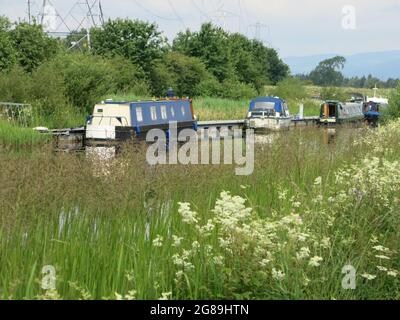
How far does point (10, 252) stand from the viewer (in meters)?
4.80

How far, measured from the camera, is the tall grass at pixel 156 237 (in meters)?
4.43

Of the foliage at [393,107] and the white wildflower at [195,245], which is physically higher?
the foliage at [393,107]

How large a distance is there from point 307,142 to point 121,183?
5567 mm

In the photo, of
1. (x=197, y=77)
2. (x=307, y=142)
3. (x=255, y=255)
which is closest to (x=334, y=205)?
(x=255, y=255)

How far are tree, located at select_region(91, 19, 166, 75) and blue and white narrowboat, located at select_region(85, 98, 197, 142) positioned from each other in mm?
14122

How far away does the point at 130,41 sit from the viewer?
33.9m

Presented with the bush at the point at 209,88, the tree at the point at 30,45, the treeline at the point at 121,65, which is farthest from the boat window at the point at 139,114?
the bush at the point at 209,88

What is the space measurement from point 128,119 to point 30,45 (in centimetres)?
1007

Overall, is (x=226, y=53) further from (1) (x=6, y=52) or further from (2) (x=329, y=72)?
(2) (x=329, y=72)

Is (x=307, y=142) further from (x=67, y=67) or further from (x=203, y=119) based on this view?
(x=203, y=119)

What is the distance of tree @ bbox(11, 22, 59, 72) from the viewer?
2562 centimetres

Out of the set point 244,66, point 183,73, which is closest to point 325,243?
point 183,73

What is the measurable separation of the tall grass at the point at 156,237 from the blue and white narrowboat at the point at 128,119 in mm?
9912

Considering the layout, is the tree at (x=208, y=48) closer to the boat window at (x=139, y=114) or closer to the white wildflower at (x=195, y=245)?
the boat window at (x=139, y=114)
